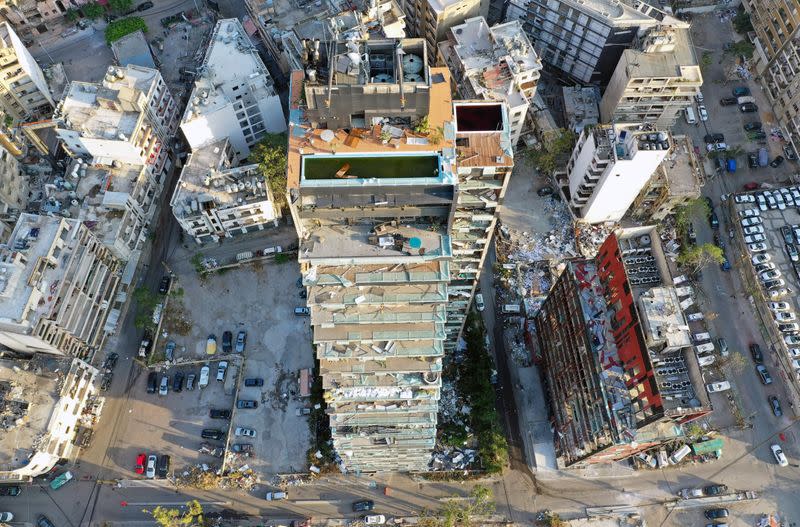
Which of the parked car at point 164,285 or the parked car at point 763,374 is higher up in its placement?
the parked car at point 164,285

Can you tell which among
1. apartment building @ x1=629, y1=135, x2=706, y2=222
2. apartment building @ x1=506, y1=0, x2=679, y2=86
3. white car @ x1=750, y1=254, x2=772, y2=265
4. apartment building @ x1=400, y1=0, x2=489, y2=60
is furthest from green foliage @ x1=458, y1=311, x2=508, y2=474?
apartment building @ x1=506, y1=0, x2=679, y2=86

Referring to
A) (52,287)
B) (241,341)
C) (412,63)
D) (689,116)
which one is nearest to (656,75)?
(689,116)

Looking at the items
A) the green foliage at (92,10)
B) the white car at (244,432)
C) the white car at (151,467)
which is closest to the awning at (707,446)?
the white car at (244,432)

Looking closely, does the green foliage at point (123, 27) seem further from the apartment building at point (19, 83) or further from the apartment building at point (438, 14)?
the apartment building at point (438, 14)

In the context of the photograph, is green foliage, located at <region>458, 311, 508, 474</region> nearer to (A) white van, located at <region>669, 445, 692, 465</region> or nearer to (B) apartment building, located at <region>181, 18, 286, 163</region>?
(A) white van, located at <region>669, 445, 692, 465</region>

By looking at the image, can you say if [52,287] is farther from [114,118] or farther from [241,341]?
[114,118]
